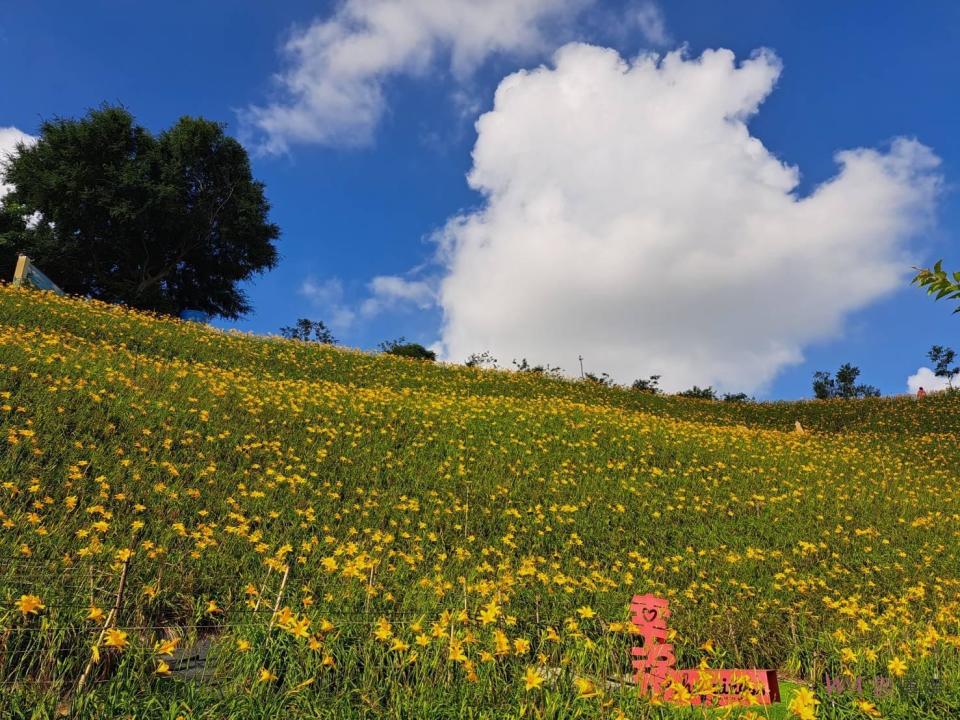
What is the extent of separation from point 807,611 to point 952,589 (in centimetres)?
333

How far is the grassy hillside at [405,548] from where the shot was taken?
361 centimetres

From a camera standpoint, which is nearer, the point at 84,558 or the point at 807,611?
the point at 84,558

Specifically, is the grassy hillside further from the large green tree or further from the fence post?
the large green tree

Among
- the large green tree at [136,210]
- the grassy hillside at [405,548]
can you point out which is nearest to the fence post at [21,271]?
the grassy hillside at [405,548]

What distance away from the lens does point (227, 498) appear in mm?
7602

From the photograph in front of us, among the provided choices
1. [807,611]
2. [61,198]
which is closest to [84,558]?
[807,611]

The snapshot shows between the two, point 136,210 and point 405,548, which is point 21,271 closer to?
point 136,210

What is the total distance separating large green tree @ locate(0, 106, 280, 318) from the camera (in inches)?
1353

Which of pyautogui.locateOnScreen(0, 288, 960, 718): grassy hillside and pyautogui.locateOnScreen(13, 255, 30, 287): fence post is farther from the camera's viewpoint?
pyautogui.locateOnScreen(13, 255, 30, 287): fence post

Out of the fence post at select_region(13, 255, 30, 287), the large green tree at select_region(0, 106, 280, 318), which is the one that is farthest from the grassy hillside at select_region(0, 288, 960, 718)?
the large green tree at select_region(0, 106, 280, 318)

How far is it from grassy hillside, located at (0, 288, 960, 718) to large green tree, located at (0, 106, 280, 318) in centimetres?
2046

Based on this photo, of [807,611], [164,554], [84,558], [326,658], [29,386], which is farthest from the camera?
[29,386]

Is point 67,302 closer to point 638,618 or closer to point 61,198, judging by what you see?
point 61,198

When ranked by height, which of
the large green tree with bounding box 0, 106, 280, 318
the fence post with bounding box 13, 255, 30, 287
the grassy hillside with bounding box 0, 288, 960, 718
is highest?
the large green tree with bounding box 0, 106, 280, 318
